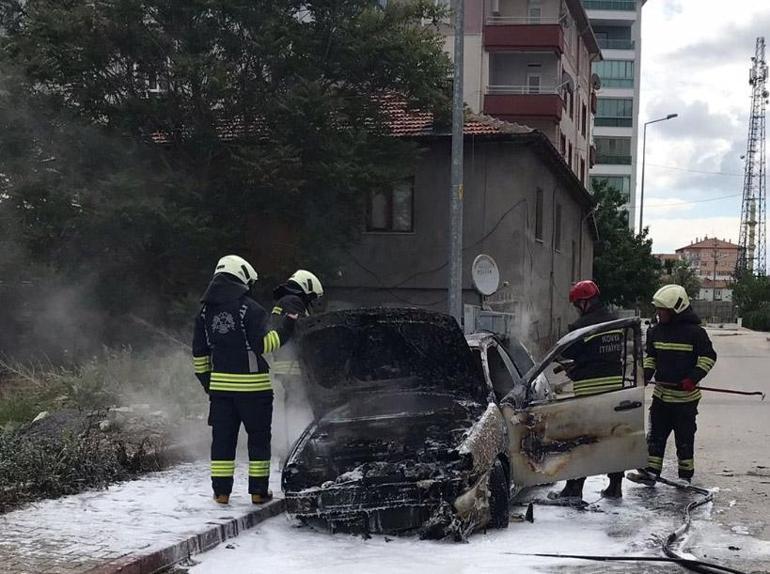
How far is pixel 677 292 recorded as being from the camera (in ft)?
26.4

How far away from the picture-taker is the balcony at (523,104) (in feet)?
114

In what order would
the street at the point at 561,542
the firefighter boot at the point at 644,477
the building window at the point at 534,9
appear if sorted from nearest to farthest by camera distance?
the street at the point at 561,542 < the firefighter boot at the point at 644,477 < the building window at the point at 534,9

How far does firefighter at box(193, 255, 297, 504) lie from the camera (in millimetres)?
6516

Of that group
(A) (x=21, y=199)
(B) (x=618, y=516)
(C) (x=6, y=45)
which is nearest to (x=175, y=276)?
(A) (x=21, y=199)

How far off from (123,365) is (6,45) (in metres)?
7.96

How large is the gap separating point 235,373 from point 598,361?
3.03 metres

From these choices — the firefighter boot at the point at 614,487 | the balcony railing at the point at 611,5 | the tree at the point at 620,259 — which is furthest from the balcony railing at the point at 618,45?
the firefighter boot at the point at 614,487

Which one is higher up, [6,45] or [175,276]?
[6,45]

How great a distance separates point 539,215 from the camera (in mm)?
23797

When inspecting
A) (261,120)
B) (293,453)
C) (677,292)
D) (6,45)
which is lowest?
(293,453)

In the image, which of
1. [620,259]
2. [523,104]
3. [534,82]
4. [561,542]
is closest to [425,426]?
[561,542]

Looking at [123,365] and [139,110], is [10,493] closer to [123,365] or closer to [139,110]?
[123,365]

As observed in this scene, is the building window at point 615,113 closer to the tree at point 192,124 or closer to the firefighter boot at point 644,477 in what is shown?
the tree at point 192,124

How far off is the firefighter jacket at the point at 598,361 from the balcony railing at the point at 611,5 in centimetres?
6439
